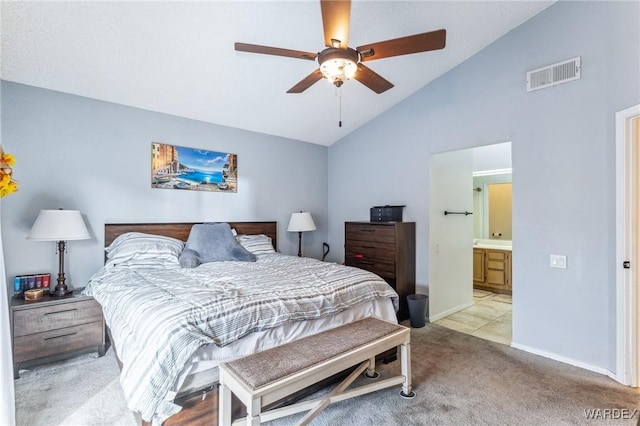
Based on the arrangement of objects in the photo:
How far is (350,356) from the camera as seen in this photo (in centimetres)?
189

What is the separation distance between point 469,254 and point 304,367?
3684 millimetres

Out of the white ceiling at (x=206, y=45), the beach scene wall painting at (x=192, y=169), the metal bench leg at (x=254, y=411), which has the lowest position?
the metal bench leg at (x=254, y=411)

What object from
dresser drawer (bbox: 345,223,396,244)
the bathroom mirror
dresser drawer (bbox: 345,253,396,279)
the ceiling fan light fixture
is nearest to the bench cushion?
dresser drawer (bbox: 345,253,396,279)

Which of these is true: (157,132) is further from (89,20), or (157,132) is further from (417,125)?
(417,125)

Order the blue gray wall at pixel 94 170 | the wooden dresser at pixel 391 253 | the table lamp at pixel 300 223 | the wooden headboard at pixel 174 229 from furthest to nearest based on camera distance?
the table lamp at pixel 300 223
the wooden dresser at pixel 391 253
the wooden headboard at pixel 174 229
the blue gray wall at pixel 94 170

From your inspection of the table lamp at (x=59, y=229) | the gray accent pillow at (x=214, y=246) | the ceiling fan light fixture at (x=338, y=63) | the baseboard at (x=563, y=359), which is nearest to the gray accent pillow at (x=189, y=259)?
the gray accent pillow at (x=214, y=246)

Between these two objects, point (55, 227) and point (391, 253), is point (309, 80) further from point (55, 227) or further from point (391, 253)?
point (55, 227)

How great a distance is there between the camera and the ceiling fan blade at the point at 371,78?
2.29m

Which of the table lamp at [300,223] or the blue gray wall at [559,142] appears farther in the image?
the table lamp at [300,223]

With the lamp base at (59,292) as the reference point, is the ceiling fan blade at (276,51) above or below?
above

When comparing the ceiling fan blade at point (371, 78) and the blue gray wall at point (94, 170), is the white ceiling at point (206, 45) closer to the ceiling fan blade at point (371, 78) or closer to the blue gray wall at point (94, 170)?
the blue gray wall at point (94, 170)

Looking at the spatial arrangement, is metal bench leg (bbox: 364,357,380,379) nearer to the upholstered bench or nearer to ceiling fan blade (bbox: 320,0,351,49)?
the upholstered bench

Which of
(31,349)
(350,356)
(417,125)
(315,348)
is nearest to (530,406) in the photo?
(350,356)

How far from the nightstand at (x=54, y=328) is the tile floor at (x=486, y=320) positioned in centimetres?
377
